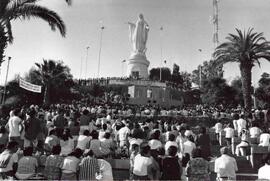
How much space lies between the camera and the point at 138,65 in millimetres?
59469

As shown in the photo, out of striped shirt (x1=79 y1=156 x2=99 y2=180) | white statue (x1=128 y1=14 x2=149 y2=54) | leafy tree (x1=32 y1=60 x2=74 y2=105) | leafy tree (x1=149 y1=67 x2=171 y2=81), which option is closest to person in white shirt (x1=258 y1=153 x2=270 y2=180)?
striped shirt (x1=79 y1=156 x2=99 y2=180)

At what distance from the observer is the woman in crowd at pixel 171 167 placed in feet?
24.3

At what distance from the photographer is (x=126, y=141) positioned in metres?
12.1

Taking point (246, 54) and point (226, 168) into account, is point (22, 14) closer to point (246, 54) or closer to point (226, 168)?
point (226, 168)

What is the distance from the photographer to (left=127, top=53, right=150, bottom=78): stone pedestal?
5928 centimetres

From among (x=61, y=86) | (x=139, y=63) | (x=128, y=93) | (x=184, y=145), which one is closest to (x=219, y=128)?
(x=184, y=145)

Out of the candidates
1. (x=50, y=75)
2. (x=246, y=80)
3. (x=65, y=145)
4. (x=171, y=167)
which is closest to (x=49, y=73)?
(x=50, y=75)

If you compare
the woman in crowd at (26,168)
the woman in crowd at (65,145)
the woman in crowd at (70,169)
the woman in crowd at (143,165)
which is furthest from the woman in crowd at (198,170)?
the woman in crowd at (65,145)

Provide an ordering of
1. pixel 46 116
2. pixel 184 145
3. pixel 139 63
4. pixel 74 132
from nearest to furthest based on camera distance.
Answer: pixel 184 145 → pixel 74 132 → pixel 46 116 → pixel 139 63

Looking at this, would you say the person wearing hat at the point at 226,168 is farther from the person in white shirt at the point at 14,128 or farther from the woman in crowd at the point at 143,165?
the person in white shirt at the point at 14,128

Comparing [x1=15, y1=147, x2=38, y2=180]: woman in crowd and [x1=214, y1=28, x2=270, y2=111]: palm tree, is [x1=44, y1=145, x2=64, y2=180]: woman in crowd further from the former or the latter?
[x1=214, y1=28, x2=270, y2=111]: palm tree

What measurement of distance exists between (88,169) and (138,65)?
172ft

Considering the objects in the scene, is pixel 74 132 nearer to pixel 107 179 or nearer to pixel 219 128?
pixel 107 179

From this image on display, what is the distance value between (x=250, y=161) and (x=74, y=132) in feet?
21.8
